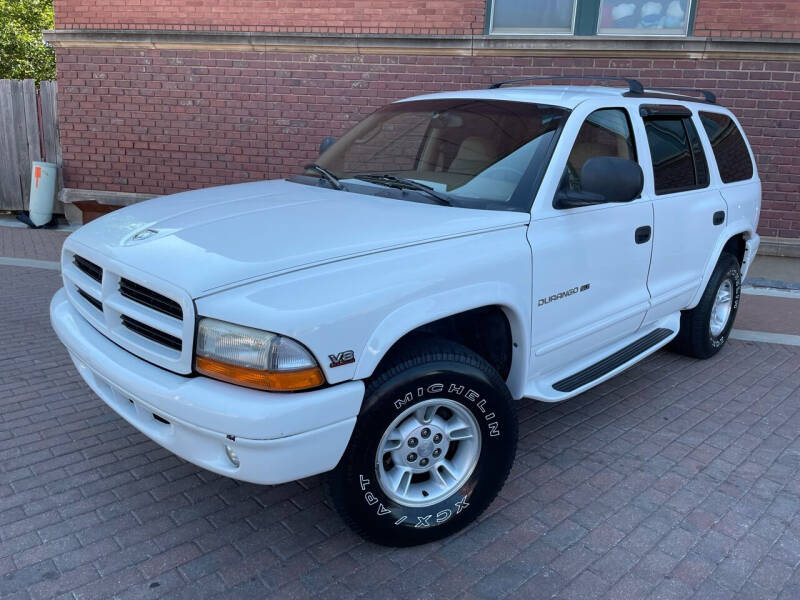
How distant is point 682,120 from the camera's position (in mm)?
4570

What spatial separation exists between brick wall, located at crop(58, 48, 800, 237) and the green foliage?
14.6 meters

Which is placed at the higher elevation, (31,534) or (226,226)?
(226,226)

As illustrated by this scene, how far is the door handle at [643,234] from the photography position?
12.5 feet

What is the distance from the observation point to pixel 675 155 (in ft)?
14.4

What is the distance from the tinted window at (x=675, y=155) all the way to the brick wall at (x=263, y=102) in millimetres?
3915

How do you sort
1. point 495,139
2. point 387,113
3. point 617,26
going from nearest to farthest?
point 495,139
point 387,113
point 617,26

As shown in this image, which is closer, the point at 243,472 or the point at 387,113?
the point at 243,472

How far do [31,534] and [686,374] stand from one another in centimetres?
425

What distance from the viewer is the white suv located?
95.3 inches

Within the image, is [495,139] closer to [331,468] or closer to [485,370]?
[485,370]

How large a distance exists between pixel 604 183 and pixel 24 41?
2427 centimetres

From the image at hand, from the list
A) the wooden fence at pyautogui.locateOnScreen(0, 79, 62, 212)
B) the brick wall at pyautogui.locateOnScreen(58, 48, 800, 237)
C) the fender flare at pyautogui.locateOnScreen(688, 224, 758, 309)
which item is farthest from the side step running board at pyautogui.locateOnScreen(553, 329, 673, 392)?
the wooden fence at pyautogui.locateOnScreen(0, 79, 62, 212)

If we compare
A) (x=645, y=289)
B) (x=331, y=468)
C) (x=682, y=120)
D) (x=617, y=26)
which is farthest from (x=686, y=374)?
(x=617, y=26)

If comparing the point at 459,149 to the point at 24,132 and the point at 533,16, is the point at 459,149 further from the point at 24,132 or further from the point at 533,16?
the point at 24,132
